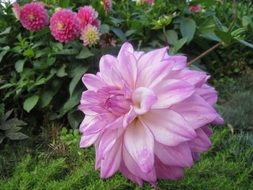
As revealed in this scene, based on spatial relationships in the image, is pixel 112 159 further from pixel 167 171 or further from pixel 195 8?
pixel 195 8

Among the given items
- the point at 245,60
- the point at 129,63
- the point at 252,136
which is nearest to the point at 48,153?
the point at 252,136

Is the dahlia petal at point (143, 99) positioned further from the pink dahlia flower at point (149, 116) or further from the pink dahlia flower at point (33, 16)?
the pink dahlia flower at point (33, 16)

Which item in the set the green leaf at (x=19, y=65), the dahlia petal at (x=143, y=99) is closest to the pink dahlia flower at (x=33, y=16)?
the green leaf at (x=19, y=65)

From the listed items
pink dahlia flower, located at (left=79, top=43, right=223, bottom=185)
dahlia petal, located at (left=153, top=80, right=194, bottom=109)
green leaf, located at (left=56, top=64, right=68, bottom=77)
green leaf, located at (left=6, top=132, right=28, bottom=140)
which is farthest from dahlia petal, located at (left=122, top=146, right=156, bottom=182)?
green leaf, located at (left=56, top=64, right=68, bottom=77)

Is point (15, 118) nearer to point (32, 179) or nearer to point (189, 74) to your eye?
point (32, 179)

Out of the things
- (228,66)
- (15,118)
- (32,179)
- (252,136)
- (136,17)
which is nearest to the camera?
(32,179)

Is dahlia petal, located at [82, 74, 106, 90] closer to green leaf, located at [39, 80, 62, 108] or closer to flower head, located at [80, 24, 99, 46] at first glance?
flower head, located at [80, 24, 99, 46]
